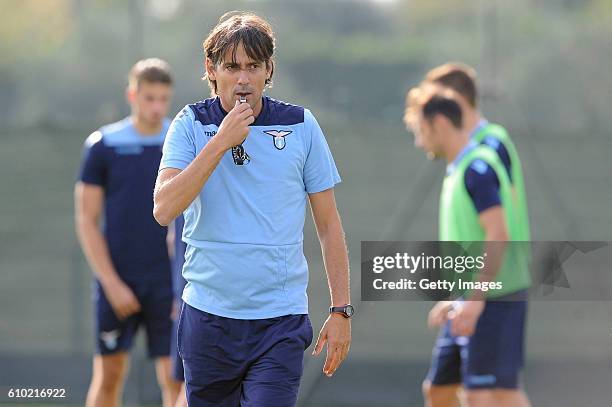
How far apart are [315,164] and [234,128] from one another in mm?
379

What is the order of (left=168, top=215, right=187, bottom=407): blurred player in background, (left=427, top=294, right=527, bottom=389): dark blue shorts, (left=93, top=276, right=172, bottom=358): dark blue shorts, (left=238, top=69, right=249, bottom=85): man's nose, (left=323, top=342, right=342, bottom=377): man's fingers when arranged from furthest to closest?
(left=93, top=276, right=172, bottom=358): dark blue shorts → (left=427, top=294, right=527, bottom=389): dark blue shorts → (left=168, top=215, right=187, bottom=407): blurred player in background → (left=323, top=342, right=342, bottom=377): man's fingers → (left=238, top=69, right=249, bottom=85): man's nose

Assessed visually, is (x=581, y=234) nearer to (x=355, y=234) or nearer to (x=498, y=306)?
(x=355, y=234)

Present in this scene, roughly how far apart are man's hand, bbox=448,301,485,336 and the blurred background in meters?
2.03

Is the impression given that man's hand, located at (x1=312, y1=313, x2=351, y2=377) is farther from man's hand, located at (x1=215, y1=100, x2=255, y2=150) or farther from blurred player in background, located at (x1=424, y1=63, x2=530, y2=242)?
blurred player in background, located at (x1=424, y1=63, x2=530, y2=242)

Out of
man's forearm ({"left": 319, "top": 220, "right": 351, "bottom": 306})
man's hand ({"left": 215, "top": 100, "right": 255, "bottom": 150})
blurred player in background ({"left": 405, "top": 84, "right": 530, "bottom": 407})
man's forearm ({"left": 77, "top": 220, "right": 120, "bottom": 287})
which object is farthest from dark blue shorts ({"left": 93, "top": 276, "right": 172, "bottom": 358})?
man's hand ({"left": 215, "top": 100, "right": 255, "bottom": 150})

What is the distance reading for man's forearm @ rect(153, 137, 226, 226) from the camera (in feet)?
11.5

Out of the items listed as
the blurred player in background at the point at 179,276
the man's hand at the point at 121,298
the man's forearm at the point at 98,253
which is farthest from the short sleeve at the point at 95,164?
the blurred player in background at the point at 179,276

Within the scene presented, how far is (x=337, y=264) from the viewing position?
381cm

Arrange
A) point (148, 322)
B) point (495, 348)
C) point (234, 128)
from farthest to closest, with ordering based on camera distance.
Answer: point (148, 322) → point (495, 348) → point (234, 128)

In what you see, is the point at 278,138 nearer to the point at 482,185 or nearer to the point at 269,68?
the point at 269,68

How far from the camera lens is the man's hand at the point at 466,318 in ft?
18.3

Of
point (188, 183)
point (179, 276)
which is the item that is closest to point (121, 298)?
point (179, 276)

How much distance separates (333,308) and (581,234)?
14.4 feet

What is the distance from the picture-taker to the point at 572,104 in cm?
794
